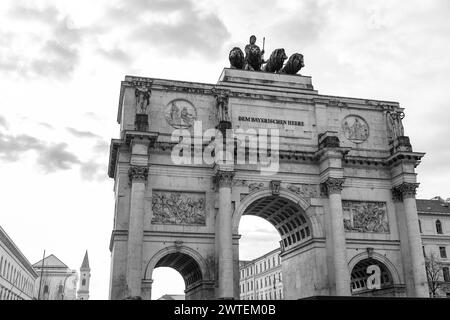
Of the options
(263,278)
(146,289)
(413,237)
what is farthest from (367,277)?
(263,278)

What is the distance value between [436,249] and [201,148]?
126 feet

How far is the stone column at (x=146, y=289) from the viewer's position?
2852 cm

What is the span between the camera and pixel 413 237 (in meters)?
32.1

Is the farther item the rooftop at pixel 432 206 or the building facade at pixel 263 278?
the building facade at pixel 263 278

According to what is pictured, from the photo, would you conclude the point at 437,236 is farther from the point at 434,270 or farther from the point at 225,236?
the point at 225,236

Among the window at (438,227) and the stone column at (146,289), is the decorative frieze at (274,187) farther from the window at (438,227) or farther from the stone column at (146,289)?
the window at (438,227)

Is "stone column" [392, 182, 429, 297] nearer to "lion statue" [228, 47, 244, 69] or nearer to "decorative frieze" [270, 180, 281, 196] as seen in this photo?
"decorative frieze" [270, 180, 281, 196]

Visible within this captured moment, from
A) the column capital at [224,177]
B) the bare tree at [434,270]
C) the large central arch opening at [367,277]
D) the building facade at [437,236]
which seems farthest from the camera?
the building facade at [437,236]

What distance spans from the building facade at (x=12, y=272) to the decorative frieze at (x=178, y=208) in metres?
31.3

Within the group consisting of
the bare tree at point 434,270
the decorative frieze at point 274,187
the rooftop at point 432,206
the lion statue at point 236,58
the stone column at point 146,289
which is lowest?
the stone column at point 146,289

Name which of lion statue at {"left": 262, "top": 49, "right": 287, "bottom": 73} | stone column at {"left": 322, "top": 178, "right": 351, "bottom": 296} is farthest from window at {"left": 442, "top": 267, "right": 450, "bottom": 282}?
lion statue at {"left": 262, "top": 49, "right": 287, "bottom": 73}

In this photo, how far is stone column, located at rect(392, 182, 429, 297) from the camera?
31116 millimetres

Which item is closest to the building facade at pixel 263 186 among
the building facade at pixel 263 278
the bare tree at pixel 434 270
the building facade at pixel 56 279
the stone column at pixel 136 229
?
the stone column at pixel 136 229
